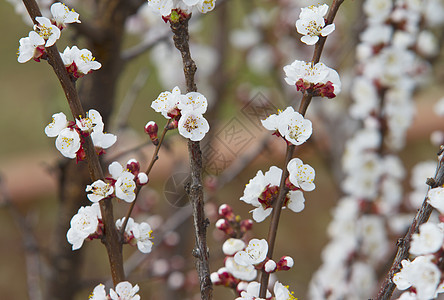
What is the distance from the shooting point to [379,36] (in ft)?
4.08

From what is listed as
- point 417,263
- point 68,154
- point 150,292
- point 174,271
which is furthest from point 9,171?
point 417,263

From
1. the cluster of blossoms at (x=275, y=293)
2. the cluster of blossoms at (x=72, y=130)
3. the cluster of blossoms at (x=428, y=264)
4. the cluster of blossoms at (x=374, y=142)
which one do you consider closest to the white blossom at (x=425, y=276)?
the cluster of blossoms at (x=428, y=264)

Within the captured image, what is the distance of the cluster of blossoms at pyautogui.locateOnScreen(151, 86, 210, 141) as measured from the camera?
536 millimetres

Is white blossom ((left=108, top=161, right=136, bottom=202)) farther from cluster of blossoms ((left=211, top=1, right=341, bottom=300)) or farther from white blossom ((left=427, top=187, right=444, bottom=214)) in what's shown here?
white blossom ((left=427, top=187, right=444, bottom=214))

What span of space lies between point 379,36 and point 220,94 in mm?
708

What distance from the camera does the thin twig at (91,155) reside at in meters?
0.57

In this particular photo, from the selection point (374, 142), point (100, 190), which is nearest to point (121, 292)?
point (100, 190)

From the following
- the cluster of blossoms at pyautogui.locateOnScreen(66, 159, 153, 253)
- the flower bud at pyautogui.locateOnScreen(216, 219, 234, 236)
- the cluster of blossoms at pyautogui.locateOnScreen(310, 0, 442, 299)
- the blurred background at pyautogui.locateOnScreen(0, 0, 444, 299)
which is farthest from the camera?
the blurred background at pyautogui.locateOnScreen(0, 0, 444, 299)

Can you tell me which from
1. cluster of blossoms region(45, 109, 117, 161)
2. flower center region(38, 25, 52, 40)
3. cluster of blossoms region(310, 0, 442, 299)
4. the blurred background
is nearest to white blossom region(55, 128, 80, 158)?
cluster of blossoms region(45, 109, 117, 161)

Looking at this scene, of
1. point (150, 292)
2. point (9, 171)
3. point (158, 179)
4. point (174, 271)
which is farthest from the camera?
point (9, 171)

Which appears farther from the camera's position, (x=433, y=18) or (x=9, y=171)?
(x=9, y=171)

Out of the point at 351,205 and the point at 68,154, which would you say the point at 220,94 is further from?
the point at 68,154

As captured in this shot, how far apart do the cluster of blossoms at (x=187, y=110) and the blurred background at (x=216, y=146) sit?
1.14 ft

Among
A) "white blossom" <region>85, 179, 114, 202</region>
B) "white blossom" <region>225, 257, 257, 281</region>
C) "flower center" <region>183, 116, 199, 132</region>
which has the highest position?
"flower center" <region>183, 116, 199, 132</region>
